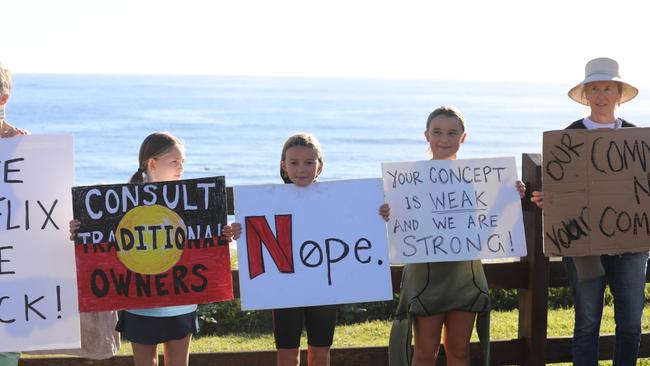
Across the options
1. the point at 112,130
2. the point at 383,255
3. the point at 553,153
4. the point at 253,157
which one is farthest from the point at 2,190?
the point at 112,130

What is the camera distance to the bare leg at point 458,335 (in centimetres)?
516

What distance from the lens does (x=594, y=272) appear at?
16.9ft

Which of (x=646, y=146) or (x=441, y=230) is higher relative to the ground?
(x=646, y=146)

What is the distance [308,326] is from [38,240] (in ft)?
5.16

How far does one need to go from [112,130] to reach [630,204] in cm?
5794

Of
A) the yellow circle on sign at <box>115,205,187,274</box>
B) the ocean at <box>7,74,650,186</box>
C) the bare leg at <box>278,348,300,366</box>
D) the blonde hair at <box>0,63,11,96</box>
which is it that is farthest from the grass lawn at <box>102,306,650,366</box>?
the ocean at <box>7,74,650,186</box>

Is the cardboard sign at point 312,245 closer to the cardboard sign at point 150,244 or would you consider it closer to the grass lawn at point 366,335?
the cardboard sign at point 150,244

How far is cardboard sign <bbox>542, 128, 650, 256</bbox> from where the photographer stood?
5.18m

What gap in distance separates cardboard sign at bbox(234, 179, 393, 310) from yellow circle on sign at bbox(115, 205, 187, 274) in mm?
369

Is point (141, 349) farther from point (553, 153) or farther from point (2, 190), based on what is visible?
point (553, 153)

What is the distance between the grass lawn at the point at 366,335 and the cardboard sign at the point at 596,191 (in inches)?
62.3

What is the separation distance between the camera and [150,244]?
4.95 meters

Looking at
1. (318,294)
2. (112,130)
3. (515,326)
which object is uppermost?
(112,130)

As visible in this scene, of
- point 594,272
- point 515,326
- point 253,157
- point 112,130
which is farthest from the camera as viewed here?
point 112,130
